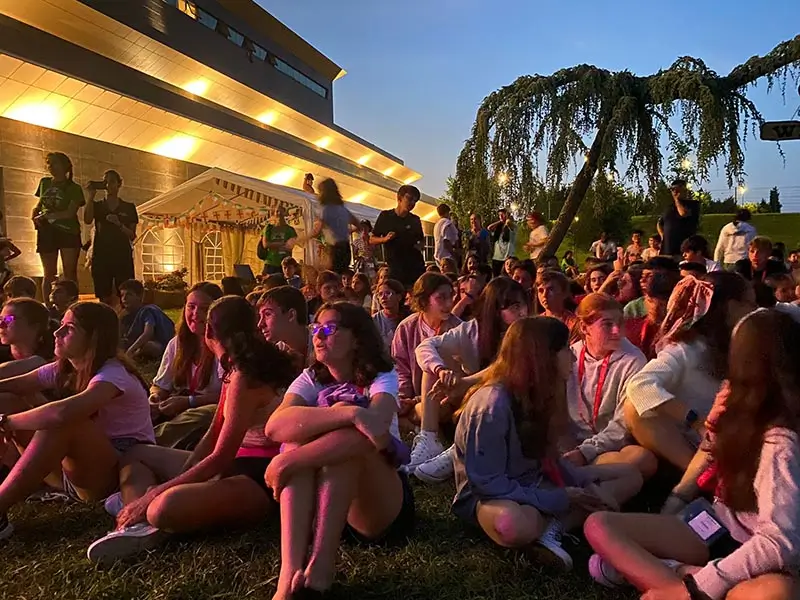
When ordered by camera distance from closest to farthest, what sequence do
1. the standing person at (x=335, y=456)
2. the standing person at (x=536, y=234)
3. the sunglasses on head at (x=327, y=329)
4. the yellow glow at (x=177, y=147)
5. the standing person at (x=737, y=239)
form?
1. the standing person at (x=335, y=456)
2. the sunglasses on head at (x=327, y=329)
3. the standing person at (x=737, y=239)
4. the standing person at (x=536, y=234)
5. the yellow glow at (x=177, y=147)

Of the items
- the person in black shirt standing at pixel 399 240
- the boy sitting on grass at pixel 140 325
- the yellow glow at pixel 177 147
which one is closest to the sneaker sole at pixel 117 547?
the boy sitting on grass at pixel 140 325

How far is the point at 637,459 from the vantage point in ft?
11.4

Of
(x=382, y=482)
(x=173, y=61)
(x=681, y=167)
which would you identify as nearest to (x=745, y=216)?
(x=681, y=167)

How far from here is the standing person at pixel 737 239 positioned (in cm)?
982

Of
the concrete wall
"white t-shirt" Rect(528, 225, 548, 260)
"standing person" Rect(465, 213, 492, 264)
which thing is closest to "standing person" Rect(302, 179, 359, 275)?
"white t-shirt" Rect(528, 225, 548, 260)

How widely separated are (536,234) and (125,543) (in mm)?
8540

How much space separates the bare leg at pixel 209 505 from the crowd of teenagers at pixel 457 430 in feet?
0.03

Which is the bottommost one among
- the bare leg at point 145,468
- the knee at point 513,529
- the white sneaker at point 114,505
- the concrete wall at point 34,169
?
the white sneaker at point 114,505

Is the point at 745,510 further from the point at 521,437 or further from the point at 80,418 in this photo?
the point at 80,418

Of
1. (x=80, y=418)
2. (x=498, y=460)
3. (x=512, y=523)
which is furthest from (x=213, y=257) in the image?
(x=512, y=523)

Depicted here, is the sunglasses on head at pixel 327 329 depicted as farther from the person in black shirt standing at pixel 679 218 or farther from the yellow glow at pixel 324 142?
the yellow glow at pixel 324 142

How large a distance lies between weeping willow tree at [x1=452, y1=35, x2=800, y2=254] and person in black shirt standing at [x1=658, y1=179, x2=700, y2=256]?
0.81m

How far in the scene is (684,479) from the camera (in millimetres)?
3045

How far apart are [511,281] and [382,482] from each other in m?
2.09
